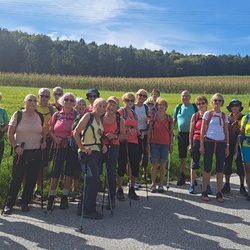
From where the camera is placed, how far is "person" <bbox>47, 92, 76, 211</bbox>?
21.3ft

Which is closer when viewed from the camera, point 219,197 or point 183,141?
point 219,197

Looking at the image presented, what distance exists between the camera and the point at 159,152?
814 centimetres

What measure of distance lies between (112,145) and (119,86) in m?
36.9

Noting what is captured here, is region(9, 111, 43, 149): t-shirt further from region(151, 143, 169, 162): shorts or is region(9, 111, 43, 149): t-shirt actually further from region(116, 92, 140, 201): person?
region(151, 143, 169, 162): shorts

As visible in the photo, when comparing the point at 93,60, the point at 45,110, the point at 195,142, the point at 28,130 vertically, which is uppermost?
the point at 93,60

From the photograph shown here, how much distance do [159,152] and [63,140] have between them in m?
2.47

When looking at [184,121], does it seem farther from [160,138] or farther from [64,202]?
[64,202]

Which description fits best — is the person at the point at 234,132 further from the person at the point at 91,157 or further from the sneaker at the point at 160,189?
the person at the point at 91,157

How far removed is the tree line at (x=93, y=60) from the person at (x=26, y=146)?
75.3 m

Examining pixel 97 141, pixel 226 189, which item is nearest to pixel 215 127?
pixel 226 189

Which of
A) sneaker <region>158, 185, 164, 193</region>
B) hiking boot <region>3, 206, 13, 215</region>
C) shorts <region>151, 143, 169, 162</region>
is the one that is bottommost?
hiking boot <region>3, 206, 13, 215</region>

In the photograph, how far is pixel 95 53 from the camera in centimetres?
8638

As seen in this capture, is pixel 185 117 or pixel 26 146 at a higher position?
pixel 185 117

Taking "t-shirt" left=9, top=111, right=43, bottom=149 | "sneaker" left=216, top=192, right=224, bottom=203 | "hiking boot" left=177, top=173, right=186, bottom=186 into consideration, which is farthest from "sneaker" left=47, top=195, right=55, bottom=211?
"hiking boot" left=177, top=173, right=186, bottom=186
